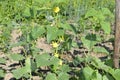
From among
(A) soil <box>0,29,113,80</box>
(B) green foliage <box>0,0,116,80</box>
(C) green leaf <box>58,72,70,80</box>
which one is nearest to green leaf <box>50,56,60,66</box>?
(B) green foliage <box>0,0,116,80</box>

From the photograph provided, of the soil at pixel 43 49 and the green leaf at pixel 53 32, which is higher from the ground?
the green leaf at pixel 53 32

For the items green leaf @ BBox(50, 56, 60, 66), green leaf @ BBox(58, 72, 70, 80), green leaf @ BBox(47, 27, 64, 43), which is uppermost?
green leaf @ BBox(47, 27, 64, 43)

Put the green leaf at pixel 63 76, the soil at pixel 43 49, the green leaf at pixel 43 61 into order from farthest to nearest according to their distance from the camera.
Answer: the soil at pixel 43 49
the green leaf at pixel 63 76
the green leaf at pixel 43 61

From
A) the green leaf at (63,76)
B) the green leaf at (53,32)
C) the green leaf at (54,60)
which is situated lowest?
the green leaf at (63,76)

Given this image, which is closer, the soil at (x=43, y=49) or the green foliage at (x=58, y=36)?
the green foliage at (x=58, y=36)

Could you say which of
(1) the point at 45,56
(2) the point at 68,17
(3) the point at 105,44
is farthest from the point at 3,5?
(1) the point at 45,56

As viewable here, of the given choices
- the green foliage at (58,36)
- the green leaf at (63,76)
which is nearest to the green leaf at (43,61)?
the green foliage at (58,36)

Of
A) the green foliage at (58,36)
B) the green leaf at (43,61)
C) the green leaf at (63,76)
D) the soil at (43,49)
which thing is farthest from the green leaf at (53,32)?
the soil at (43,49)

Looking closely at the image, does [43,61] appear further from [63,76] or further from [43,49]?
[43,49]

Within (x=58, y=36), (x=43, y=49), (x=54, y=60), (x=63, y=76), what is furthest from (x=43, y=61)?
(x=43, y=49)

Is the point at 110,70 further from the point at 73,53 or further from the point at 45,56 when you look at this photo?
the point at 73,53

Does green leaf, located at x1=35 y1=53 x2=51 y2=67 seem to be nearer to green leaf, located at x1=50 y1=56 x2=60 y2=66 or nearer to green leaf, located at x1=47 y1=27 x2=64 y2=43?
green leaf, located at x1=50 y1=56 x2=60 y2=66

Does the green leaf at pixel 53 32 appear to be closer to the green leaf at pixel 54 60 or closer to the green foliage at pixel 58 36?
the green foliage at pixel 58 36

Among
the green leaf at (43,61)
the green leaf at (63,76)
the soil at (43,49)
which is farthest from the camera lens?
the soil at (43,49)
